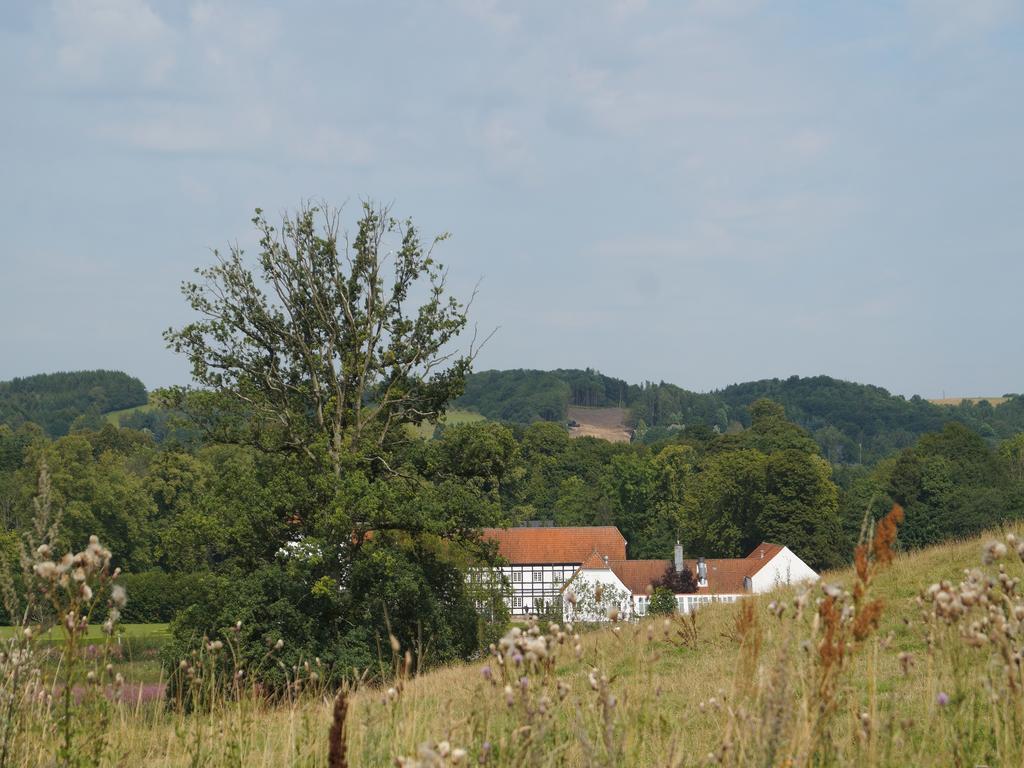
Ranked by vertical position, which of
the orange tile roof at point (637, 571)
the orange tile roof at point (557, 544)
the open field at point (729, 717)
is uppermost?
the open field at point (729, 717)

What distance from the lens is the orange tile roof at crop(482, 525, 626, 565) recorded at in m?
68.0

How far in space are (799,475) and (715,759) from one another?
68.2 m

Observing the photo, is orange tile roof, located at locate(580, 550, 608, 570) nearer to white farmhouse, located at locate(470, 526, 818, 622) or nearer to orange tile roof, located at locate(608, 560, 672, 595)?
white farmhouse, located at locate(470, 526, 818, 622)

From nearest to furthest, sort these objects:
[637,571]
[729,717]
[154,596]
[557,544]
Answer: [729,717]
[154,596]
[637,571]
[557,544]

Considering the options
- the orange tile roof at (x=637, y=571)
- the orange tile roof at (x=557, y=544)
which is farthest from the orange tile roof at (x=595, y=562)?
the orange tile roof at (x=637, y=571)

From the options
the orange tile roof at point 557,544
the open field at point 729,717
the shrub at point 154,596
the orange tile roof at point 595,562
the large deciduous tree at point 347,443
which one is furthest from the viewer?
the orange tile roof at point 557,544

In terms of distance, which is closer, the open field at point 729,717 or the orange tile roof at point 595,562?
the open field at point 729,717

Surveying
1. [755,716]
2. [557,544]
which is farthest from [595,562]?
[755,716]

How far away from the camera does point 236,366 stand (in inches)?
1005

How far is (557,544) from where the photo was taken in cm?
6912

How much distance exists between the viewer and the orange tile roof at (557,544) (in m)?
68.0

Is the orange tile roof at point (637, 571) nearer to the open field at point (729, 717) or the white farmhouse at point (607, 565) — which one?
the white farmhouse at point (607, 565)

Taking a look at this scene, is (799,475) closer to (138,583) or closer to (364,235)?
(138,583)

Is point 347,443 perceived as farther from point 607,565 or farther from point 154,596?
point 607,565
